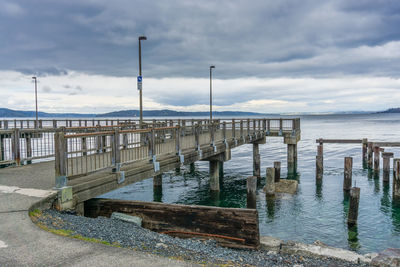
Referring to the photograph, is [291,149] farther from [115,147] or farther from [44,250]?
[44,250]

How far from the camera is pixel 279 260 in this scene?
704 centimetres

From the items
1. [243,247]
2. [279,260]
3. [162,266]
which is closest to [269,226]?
[243,247]

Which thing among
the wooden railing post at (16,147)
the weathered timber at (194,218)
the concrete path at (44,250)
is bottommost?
the weathered timber at (194,218)

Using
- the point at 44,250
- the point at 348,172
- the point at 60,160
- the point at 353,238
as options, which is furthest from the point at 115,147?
the point at 348,172

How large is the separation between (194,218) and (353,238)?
716 centimetres

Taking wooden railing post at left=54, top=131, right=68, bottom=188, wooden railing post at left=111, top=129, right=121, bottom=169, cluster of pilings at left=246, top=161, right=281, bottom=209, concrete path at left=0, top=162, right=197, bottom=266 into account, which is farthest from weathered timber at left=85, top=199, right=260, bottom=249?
cluster of pilings at left=246, top=161, right=281, bottom=209

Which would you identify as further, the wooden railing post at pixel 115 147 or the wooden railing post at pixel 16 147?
the wooden railing post at pixel 16 147

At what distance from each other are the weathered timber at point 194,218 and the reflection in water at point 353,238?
5.35 metres

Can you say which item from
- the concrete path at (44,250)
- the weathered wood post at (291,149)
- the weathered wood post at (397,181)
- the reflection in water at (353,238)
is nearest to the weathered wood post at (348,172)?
the weathered wood post at (397,181)

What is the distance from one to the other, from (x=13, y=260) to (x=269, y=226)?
35.0 ft

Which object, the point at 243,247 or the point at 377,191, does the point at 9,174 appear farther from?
the point at 377,191

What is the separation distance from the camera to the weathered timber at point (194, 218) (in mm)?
8305

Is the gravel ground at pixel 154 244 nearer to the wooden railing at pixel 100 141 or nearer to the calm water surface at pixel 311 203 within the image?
the wooden railing at pixel 100 141

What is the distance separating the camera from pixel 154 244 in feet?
21.3
